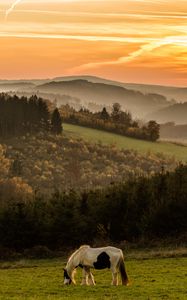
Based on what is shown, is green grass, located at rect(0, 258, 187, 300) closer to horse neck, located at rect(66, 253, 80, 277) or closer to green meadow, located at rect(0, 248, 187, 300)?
green meadow, located at rect(0, 248, 187, 300)

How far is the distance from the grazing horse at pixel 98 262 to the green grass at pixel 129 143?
503ft

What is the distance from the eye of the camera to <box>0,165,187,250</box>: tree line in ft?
169

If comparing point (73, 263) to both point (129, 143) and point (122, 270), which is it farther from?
point (129, 143)

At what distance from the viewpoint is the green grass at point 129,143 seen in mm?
183625

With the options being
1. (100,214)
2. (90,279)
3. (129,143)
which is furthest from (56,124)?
(90,279)

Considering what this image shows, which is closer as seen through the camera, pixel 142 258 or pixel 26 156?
pixel 142 258

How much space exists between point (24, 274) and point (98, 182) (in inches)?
4832

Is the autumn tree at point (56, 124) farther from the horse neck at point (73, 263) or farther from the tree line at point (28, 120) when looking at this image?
the horse neck at point (73, 263)

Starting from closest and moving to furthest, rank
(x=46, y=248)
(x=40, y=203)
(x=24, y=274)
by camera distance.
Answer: (x=24, y=274)
(x=46, y=248)
(x=40, y=203)

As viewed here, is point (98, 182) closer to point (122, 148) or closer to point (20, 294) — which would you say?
point (122, 148)

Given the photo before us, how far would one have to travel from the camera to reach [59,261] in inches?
1725

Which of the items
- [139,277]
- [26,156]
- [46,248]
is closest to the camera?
[139,277]

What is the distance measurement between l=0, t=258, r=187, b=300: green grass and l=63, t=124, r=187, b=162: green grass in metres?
144

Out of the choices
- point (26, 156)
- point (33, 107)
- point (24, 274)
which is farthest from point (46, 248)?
point (33, 107)
